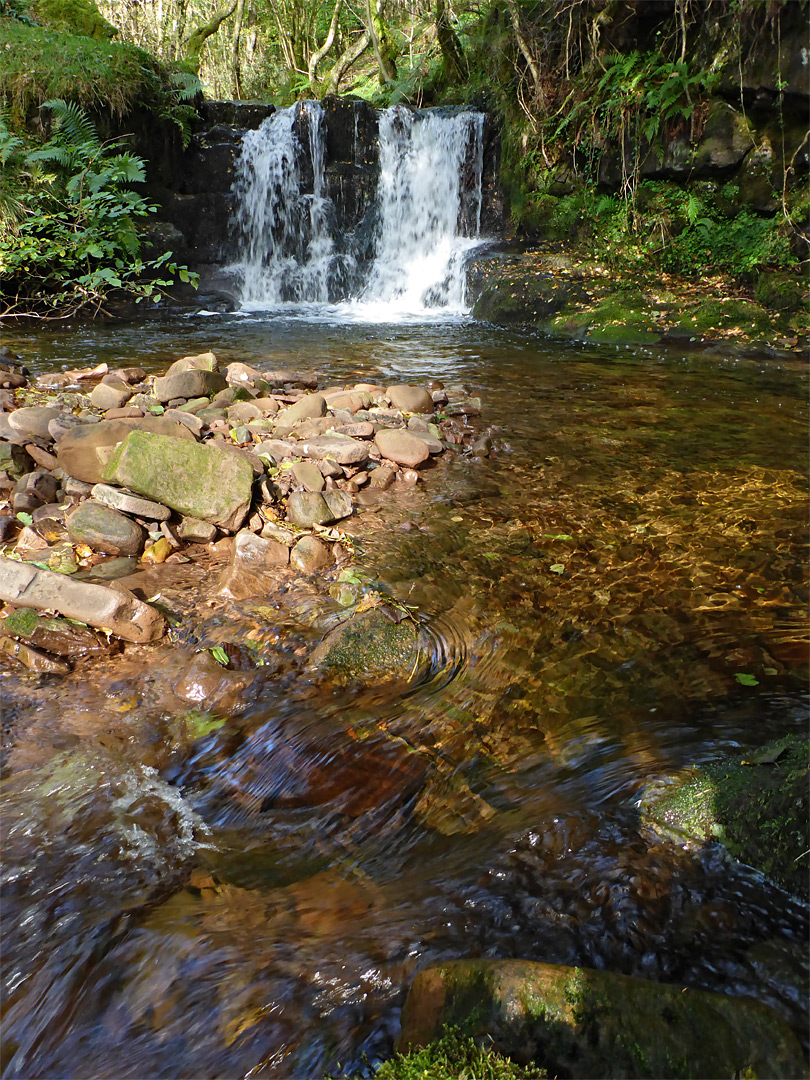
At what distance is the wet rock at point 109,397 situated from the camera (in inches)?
223

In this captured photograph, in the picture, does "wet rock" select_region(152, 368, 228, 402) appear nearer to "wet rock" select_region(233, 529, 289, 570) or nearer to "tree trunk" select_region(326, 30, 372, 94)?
"wet rock" select_region(233, 529, 289, 570)

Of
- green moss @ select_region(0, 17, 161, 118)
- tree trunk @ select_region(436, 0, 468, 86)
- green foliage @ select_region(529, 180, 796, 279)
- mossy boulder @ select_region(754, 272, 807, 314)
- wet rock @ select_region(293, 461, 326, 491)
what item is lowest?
wet rock @ select_region(293, 461, 326, 491)

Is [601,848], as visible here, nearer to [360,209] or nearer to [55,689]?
[55,689]

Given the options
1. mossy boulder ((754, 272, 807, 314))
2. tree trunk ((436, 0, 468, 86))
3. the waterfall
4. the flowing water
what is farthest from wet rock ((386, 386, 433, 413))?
tree trunk ((436, 0, 468, 86))

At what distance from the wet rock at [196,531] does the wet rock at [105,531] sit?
22 cm

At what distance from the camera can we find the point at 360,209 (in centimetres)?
1379

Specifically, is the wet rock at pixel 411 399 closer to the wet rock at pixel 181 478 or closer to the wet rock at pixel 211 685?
the wet rock at pixel 181 478

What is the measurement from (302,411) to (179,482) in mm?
1722

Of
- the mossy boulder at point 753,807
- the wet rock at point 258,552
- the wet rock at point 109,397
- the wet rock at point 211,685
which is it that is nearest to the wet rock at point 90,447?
the wet rock at point 258,552

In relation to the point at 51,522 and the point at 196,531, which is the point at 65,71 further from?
the point at 196,531

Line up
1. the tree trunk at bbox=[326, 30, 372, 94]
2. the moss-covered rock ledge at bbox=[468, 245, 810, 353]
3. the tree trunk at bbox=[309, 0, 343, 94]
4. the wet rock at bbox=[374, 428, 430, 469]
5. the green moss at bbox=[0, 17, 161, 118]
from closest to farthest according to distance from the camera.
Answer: the wet rock at bbox=[374, 428, 430, 469], the moss-covered rock ledge at bbox=[468, 245, 810, 353], the green moss at bbox=[0, 17, 161, 118], the tree trunk at bbox=[326, 30, 372, 94], the tree trunk at bbox=[309, 0, 343, 94]

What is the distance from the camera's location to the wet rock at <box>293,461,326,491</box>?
14.2 feet

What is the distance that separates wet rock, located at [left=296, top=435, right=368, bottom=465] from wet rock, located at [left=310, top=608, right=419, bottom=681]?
1.76 metres

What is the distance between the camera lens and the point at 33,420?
4.83 m
